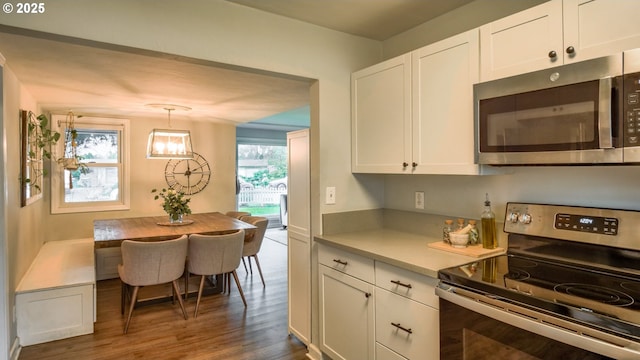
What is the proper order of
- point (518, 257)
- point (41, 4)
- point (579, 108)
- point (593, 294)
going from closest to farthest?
point (593, 294) < point (579, 108) < point (41, 4) < point (518, 257)

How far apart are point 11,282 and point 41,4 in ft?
6.88

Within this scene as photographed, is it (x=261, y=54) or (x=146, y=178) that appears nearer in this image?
(x=261, y=54)

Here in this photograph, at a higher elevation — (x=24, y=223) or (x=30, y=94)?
(x=30, y=94)

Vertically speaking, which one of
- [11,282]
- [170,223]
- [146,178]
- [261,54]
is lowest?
[11,282]

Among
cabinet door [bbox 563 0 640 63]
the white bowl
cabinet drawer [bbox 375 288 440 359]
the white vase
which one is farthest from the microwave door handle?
the white vase

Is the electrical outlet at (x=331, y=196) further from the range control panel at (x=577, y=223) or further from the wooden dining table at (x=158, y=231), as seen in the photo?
the wooden dining table at (x=158, y=231)

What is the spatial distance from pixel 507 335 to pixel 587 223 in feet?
2.19

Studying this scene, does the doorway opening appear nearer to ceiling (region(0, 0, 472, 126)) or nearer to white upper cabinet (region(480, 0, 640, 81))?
ceiling (region(0, 0, 472, 126))

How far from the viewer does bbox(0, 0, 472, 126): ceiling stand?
2055 millimetres

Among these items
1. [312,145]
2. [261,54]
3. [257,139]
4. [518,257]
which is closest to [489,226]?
[518,257]

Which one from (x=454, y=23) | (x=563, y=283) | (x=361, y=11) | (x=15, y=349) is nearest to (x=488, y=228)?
(x=563, y=283)

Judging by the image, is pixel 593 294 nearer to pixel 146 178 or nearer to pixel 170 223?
pixel 170 223

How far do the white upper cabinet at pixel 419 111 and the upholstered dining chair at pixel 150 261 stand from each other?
1778 millimetres

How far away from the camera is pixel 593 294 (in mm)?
1200
